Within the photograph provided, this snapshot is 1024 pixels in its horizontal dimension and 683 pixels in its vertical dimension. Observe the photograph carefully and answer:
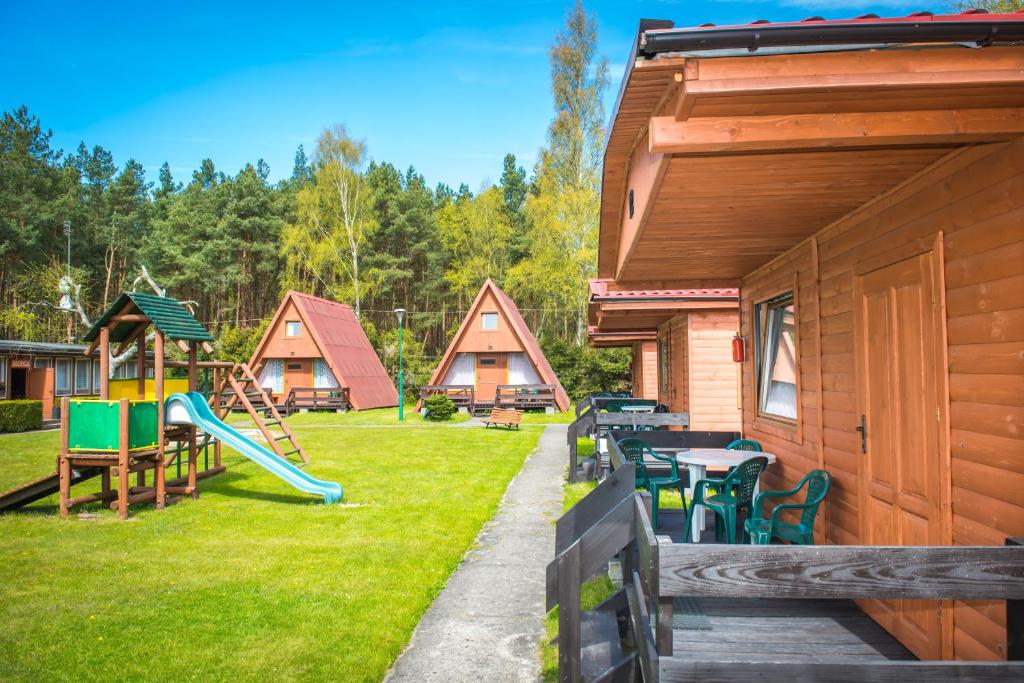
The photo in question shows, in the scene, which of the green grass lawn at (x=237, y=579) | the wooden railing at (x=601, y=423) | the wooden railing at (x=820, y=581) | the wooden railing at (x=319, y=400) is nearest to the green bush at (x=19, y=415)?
the wooden railing at (x=319, y=400)

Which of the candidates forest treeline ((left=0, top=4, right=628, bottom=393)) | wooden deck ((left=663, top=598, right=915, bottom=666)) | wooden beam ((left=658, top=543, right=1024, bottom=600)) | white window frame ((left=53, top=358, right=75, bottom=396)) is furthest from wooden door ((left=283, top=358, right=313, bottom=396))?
wooden beam ((left=658, top=543, right=1024, bottom=600))

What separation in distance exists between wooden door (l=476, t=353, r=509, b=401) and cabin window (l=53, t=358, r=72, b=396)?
17985 millimetres

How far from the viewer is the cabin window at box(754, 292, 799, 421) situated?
6.55 metres

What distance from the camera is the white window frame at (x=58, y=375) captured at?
2891cm

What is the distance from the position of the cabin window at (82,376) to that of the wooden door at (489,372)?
59.5 feet

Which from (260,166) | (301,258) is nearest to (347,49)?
(301,258)

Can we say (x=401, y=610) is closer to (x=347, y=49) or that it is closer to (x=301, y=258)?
(x=347, y=49)

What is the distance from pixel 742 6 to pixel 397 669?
2089 cm

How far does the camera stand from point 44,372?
27797mm

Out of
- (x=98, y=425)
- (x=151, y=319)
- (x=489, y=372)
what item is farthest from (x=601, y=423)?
(x=489, y=372)

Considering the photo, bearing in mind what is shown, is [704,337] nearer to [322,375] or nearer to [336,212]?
[322,375]

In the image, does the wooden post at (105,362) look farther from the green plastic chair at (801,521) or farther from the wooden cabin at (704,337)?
the green plastic chair at (801,521)

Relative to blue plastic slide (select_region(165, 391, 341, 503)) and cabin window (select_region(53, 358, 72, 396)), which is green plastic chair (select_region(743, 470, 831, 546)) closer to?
blue plastic slide (select_region(165, 391, 341, 503))

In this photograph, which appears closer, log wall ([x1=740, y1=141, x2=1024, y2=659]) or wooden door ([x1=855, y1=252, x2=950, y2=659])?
log wall ([x1=740, y1=141, x2=1024, y2=659])
